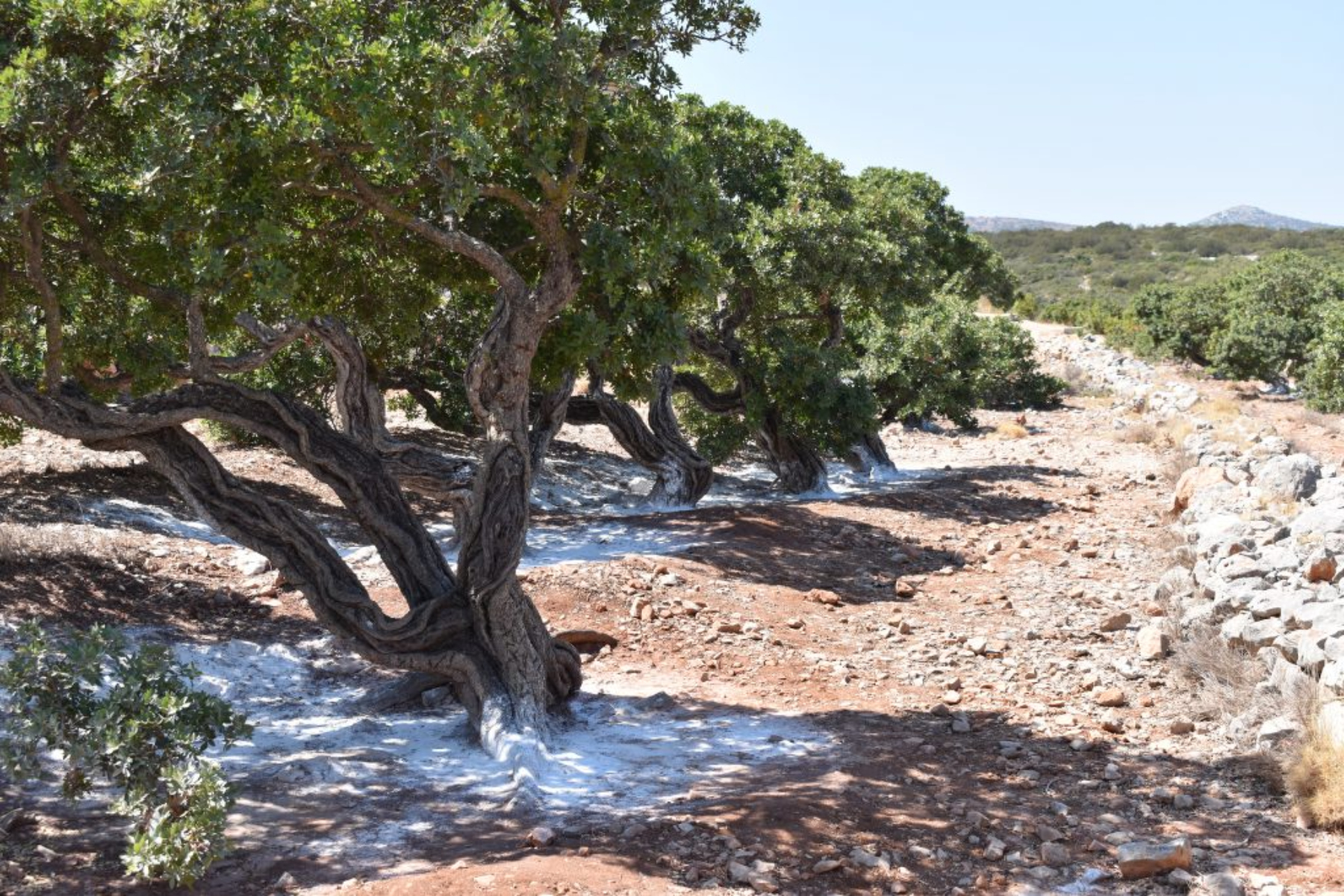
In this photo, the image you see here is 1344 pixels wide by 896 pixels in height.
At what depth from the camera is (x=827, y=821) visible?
18.8 feet

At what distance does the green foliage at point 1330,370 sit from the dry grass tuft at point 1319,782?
1790 centimetres

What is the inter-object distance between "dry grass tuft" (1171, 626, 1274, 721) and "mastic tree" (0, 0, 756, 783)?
4.13 metres

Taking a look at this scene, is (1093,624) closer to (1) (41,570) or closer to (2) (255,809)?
(2) (255,809)

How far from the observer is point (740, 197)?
15398 millimetres

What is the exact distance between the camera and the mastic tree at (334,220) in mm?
5781

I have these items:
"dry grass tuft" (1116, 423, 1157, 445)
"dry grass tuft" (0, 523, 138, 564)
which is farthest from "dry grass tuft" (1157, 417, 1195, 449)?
"dry grass tuft" (0, 523, 138, 564)

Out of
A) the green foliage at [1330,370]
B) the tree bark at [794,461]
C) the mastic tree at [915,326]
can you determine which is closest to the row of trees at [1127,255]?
the green foliage at [1330,370]

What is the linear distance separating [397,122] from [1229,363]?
27.7 meters

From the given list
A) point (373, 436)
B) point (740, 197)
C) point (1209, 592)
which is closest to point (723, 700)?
point (1209, 592)

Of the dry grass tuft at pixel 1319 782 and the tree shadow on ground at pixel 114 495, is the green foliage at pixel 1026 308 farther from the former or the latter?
the dry grass tuft at pixel 1319 782

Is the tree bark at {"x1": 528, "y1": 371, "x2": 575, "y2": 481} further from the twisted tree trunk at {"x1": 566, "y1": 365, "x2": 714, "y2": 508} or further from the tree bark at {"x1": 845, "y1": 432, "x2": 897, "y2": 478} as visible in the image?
A: the tree bark at {"x1": 845, "y1": 432, "x2": 897, "y2": 478}

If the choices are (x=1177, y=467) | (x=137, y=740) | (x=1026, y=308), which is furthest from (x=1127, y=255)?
(x=137, y=740)

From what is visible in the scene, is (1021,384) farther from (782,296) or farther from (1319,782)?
(1319,782)

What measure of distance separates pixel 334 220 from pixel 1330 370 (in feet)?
67.6
